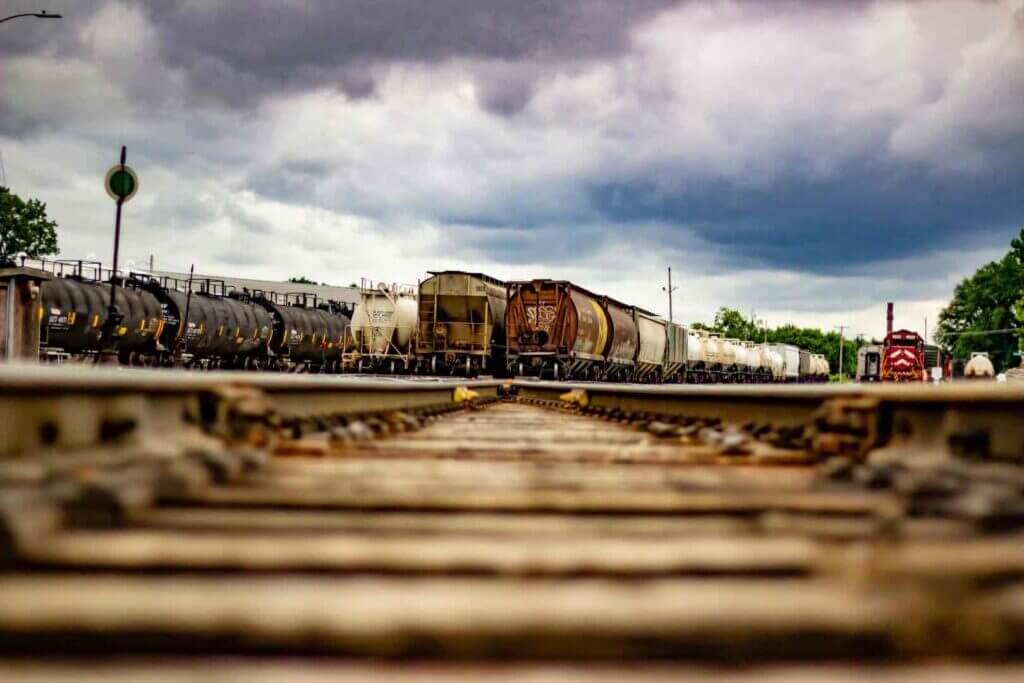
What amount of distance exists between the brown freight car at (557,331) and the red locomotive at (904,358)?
17.4 m

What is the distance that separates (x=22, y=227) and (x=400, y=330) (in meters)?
59.8

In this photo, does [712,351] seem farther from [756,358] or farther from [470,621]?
[470,621]

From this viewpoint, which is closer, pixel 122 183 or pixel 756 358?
pixel 122 183

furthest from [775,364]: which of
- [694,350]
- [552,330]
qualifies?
[552,330]

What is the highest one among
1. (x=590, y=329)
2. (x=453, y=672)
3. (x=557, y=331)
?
(x=590, y=329)

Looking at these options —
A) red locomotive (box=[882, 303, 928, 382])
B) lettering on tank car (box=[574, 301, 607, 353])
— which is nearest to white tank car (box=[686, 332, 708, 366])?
red locomotive (box=[882, 303, 928, 382])

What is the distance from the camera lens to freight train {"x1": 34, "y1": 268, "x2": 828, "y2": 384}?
79.5ft

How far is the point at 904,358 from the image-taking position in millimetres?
39438

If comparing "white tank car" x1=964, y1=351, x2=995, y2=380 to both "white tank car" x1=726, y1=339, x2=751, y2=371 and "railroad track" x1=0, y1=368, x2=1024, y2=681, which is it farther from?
"railroad track" x1=0, y1=368, x2=1024, y2=681

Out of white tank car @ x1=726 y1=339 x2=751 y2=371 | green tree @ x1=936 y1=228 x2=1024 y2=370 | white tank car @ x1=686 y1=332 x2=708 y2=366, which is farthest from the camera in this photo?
green tree @ x1=936 y1=228 x2=1024 y2=370

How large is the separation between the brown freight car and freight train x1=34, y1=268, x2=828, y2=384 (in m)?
0.03

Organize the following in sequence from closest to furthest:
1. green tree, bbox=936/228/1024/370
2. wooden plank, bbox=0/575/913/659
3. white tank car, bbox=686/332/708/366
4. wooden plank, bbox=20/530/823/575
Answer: wooden plank, bbox=0/575/913/659
wooden plank, bbox=20/530/823/575
white tank car, bbox=686/332/708/366
green tree, bbox=936/228/1024/370

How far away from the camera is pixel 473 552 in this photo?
5.46ft

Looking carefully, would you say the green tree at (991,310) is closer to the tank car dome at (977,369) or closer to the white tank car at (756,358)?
the white tank car at (756,358)
